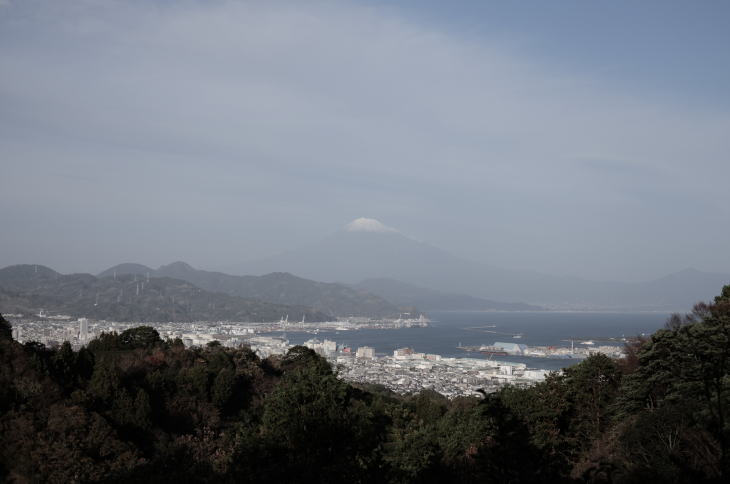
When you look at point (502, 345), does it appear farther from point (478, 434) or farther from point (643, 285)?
point (643, 285)

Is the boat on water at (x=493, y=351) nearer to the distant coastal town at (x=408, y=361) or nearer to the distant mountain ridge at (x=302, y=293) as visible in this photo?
the distant coastal town at (x=408, y=361)

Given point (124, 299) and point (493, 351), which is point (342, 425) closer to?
point (493, 351)

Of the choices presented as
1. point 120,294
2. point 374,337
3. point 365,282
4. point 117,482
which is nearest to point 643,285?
point 365,282

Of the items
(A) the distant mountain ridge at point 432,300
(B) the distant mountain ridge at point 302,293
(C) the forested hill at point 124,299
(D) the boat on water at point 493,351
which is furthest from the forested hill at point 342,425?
(A) the distant mountain ridge at point 432,300

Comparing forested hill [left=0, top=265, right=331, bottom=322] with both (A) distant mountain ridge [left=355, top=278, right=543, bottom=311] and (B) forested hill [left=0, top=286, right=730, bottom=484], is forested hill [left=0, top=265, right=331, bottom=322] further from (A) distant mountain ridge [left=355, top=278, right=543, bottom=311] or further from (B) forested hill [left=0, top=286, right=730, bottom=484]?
(A) distant mountain ridge [left=355, top=278, right=543, bottom=311]

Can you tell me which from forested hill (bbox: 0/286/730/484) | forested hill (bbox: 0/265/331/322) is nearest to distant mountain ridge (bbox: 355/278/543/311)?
forested hill (bbox: 0/265/331/322)
